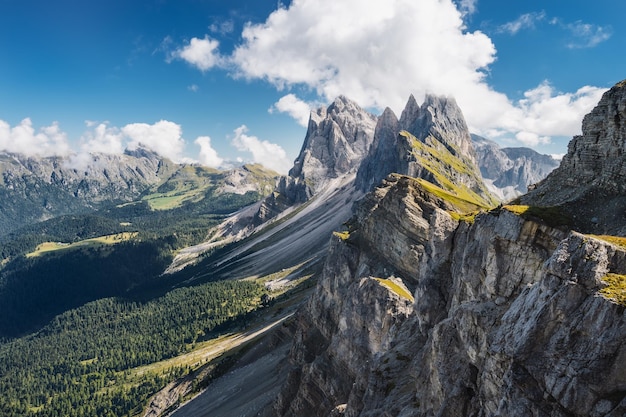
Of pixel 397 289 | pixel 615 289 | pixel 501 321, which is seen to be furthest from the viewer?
pixel 397 289

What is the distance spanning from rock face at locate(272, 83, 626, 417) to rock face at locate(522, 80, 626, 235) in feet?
0.37

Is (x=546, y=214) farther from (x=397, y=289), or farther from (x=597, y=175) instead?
(x=397, y=289)

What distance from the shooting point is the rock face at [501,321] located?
1636 cm

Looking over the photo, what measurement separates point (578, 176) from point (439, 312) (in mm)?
16775

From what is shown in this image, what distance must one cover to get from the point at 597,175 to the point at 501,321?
16.9 meters

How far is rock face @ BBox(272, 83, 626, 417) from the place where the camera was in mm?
16359

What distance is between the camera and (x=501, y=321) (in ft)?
71.8

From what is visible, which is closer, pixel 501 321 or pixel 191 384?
pixel 501 321

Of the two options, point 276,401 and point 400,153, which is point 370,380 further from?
point 400,153

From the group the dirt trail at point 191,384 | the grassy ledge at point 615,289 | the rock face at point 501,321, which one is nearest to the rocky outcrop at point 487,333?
the rock face at point 501,321

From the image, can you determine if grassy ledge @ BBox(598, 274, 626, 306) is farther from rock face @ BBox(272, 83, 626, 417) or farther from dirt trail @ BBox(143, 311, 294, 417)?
dirt trail @ BBox(143, 311, 294, 417)

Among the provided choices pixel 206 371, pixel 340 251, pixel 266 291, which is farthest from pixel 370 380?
pixel 266 291

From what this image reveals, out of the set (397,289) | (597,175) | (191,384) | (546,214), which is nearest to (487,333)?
(546,214)

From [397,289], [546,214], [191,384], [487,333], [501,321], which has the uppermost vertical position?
[546,214]
